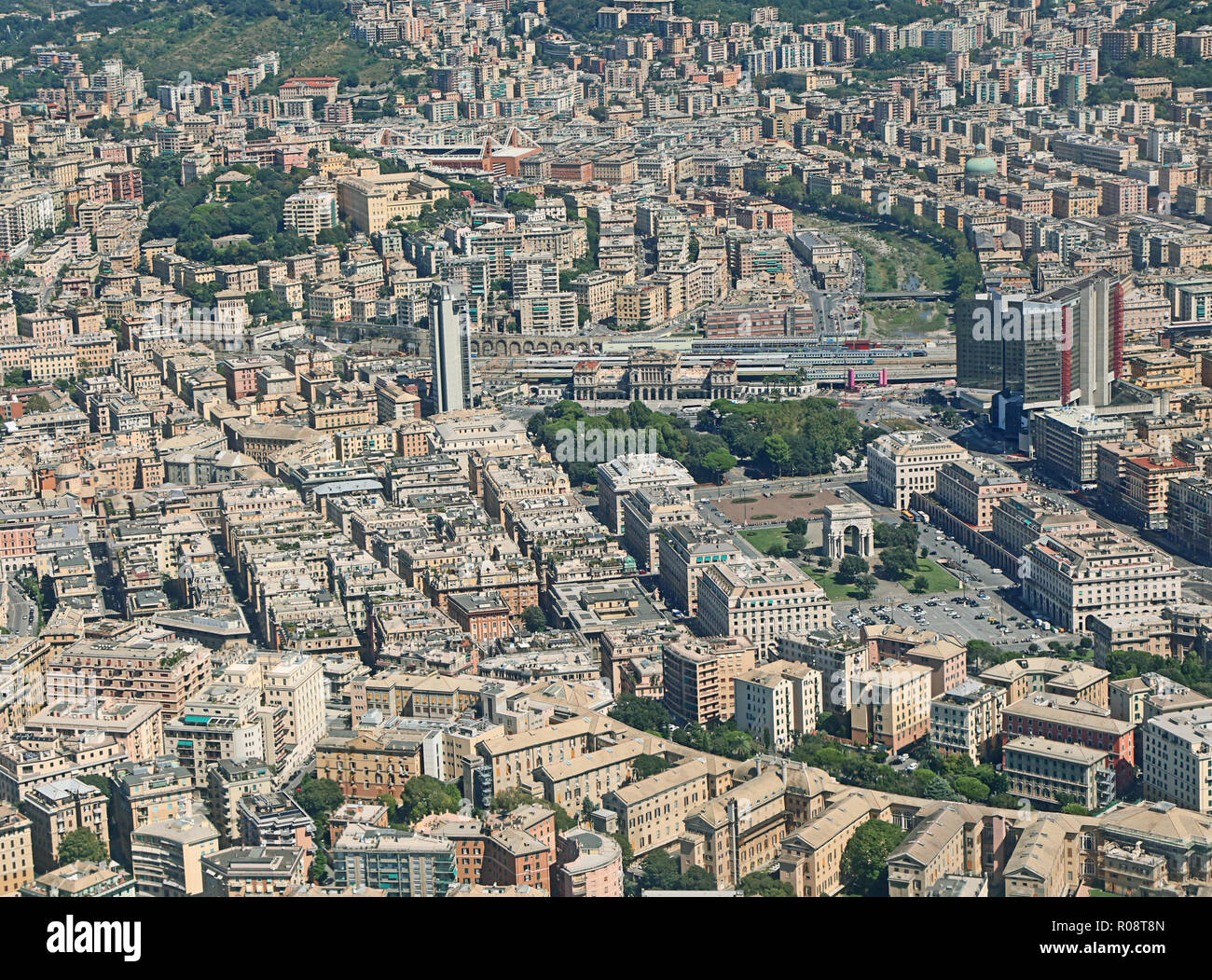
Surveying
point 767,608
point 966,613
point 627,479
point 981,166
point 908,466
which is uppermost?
point 981,166

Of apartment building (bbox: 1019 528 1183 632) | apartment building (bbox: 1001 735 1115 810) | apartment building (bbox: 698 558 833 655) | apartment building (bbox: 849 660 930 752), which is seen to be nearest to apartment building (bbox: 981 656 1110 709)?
apartment building (bbox: 849 660 930 752)

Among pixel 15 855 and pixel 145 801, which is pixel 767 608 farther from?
pixel 15 855

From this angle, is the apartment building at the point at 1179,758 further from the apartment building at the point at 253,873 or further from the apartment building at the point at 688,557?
the apartment building at the point at 253,873

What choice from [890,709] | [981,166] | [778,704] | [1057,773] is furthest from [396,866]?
[981,166]

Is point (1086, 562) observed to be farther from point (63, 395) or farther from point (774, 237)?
point (774, 237)

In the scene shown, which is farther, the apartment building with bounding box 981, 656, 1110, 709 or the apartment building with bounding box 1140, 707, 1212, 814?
the apartment building with bounding box 981, 656, 1110, 709

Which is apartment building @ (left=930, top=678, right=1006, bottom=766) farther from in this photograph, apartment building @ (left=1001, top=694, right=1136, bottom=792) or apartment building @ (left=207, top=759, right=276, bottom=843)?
apartment building @ (left=207, top=759, right=276, bottom=843)

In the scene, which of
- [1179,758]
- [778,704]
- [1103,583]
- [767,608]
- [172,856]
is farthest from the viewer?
[1103,583]

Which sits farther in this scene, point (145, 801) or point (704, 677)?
point (704, 677)

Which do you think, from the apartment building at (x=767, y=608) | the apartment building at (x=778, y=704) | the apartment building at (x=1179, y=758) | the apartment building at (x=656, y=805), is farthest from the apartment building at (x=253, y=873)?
the apartment building at (x=767, y=608)

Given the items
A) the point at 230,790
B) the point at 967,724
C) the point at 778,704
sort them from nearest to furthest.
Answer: the point at 230,790
the point at 967,724
the point at 778,704

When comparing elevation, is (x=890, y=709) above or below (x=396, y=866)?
below
